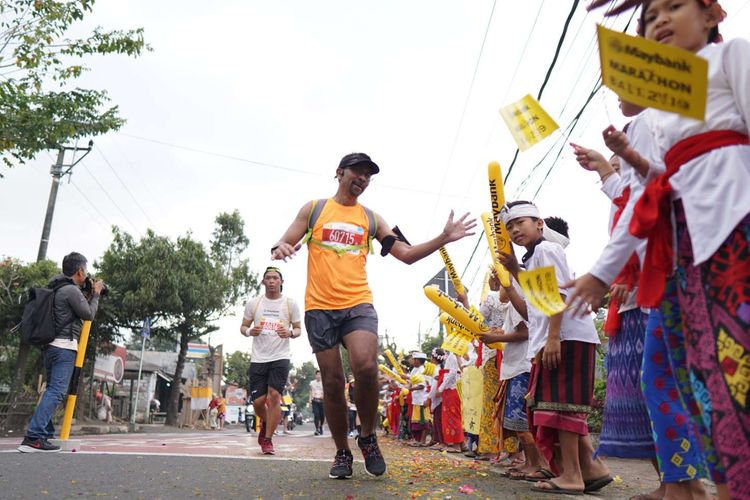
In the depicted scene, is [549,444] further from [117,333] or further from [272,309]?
[117,333]

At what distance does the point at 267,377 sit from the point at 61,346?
2.20 metres

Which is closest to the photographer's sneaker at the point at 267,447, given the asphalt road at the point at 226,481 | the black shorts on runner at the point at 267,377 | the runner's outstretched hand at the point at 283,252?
the black shorts on runner at the point at 267,377

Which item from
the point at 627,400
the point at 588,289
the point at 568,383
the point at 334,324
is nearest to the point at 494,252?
the point at 568,383

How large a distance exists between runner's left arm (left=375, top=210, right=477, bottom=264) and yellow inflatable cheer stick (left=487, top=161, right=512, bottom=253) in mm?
212

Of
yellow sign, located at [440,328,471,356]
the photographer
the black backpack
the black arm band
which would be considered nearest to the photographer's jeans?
the photographer

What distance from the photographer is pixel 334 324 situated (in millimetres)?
4199

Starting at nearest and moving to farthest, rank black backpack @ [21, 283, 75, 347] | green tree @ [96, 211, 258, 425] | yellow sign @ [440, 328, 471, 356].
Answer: black backpack @ [21, 283, 75, 347] < yellow sign @ [440, 328, 471, 356] < green tree @ [96, 211, 258, 425]

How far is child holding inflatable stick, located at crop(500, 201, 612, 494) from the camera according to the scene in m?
3.68

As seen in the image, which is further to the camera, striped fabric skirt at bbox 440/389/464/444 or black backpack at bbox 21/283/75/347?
striped fabric skirt at bbox 440/389/464/444

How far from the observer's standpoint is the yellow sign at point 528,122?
2682mm

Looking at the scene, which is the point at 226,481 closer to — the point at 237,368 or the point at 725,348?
the point at 725,348

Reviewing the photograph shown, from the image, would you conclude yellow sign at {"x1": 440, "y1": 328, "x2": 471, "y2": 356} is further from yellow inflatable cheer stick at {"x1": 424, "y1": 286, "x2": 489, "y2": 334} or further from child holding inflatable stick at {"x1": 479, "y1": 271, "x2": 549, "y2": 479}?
child holding inflatable stick at {"x1": 479, "y1": 271, "x2": 549, "y2": 479}

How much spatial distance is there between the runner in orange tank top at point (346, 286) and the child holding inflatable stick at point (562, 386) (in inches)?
26.8

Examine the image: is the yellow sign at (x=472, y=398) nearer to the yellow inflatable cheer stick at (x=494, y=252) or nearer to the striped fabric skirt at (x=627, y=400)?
the yellow inflatable cheer stick at (x=494, y=252)
